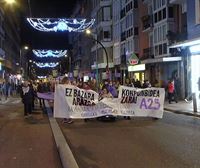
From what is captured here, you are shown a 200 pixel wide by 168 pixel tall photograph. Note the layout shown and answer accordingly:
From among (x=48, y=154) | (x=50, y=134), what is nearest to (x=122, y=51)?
(x=50, y=134)

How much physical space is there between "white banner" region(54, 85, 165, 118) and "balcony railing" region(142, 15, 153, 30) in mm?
28848

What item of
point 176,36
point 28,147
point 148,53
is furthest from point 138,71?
point 28,147

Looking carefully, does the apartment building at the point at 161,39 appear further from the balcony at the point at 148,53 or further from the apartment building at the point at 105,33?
the apartment building at the point at 105,33

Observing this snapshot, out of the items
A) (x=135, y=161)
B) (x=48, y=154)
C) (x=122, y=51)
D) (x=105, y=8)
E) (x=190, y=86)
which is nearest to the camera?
(x=135, y=161)

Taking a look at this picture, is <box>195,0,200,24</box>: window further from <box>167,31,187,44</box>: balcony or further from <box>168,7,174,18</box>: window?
<box>168,7,174,18</box>: window

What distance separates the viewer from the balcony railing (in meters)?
51.2

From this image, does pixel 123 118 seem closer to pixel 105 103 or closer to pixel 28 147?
pixel 105 103

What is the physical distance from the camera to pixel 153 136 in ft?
52.5

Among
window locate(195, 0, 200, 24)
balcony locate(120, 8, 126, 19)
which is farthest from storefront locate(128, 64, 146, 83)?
window locate(195, 0, 200, 24)

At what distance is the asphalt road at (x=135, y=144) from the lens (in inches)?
440

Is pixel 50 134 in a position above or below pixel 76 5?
below

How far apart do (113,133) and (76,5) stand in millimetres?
118185

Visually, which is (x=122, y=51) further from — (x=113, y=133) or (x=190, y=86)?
(x=113, y=133)

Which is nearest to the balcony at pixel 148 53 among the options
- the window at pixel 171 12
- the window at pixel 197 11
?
the window at pixel 171 12
